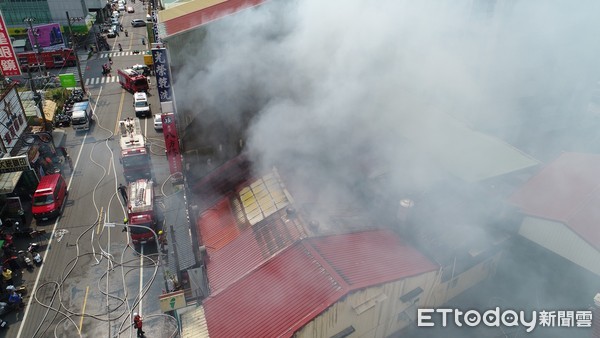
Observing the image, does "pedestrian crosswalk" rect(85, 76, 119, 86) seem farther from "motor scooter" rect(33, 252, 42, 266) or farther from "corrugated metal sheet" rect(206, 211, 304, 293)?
"corrugated metal sheet" rect(206, 211, 304, 293)

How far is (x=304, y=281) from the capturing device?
9.71 meters

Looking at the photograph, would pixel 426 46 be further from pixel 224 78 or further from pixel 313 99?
pixel 224 78

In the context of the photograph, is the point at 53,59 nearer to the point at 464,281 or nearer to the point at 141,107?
the point at 141,107

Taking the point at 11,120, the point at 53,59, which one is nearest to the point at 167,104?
the point at 11,120

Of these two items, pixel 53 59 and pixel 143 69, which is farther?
pixel 53 59

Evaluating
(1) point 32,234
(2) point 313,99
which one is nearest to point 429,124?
(2) point 313,99

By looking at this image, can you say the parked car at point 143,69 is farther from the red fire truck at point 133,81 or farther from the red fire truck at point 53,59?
the red fire truck at point 53,59

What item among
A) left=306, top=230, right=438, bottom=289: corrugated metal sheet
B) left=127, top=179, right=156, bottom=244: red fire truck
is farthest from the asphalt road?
left=306, top=230, right=438, bottom=289: corrugated metal sheet

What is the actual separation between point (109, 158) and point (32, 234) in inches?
232

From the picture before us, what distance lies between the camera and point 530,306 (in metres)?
11.3

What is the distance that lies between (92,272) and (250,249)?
19.9 feet

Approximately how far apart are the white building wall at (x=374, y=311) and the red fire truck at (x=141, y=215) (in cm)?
797

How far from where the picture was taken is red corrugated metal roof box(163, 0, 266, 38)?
45.1 ft

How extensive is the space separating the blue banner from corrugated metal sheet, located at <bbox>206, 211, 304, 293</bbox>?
544 centimetres
